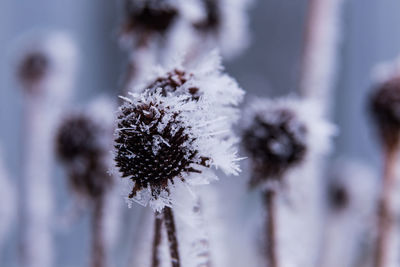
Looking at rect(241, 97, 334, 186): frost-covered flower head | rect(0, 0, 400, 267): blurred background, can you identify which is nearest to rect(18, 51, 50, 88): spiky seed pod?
rect(241, 97, 334, 186): frost-covered flower head

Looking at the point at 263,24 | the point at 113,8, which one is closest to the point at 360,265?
the point at 263,24

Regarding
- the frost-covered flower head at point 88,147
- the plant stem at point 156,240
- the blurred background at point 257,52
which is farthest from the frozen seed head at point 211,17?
the blurred background at point 257,52

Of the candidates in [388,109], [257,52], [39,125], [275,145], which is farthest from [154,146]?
[257,52]

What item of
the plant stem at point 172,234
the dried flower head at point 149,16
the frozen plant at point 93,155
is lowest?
the plant stem at point 172,234

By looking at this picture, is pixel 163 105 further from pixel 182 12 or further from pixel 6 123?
pixel 6 123

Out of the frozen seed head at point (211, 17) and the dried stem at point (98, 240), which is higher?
the frozen seed head at point (211, 17)

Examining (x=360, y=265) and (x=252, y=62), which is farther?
(x=252, y=62)

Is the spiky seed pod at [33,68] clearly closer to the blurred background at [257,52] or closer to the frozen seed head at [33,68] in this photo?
the frozen seed head at [33,68]
